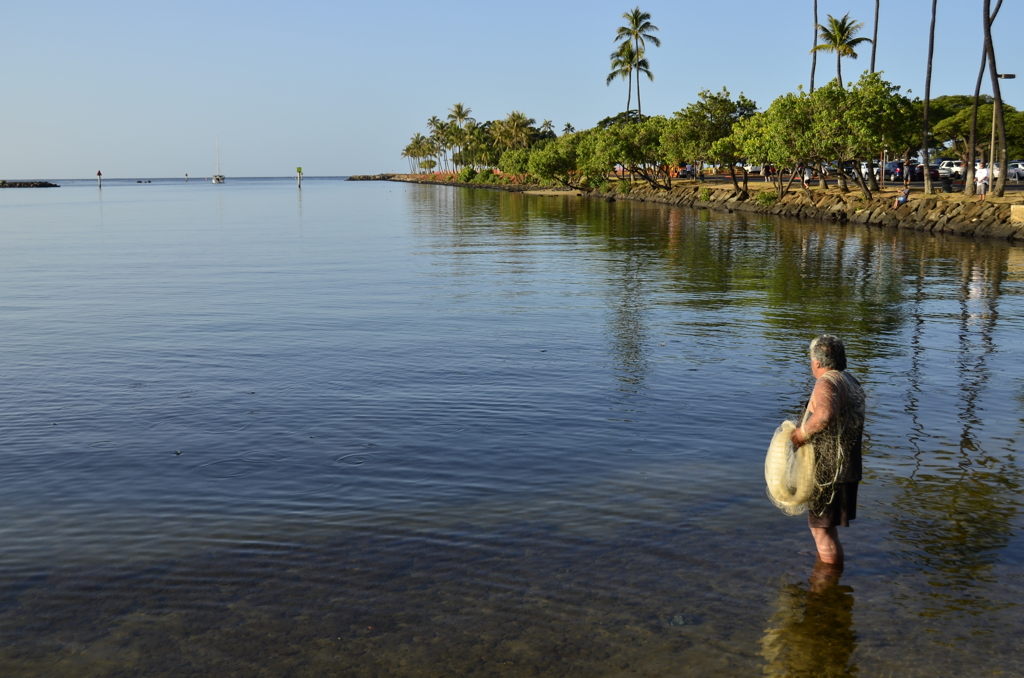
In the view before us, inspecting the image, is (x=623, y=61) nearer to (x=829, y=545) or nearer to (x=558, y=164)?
(x=558, y=164)

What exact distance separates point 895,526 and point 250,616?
4.78m

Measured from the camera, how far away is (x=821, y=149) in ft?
166

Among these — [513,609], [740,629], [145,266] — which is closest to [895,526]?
[740,629]

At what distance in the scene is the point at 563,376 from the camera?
12703 millimetres

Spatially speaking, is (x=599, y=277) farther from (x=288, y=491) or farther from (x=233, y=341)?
(x=288, y=491)

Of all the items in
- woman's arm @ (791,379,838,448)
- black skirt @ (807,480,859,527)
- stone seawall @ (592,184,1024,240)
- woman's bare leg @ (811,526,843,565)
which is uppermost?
stone seawall @ (592,184,1024,240)

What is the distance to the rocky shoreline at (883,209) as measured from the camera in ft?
125

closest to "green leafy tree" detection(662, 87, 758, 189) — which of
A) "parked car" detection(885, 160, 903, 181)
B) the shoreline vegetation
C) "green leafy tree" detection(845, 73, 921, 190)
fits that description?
the shoreline vegetation

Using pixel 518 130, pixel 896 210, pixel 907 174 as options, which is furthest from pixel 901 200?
pixel 518 130

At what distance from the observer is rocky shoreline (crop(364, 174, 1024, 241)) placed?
125 ft

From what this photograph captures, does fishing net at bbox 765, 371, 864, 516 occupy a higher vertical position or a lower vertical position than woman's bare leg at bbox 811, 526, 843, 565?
higher

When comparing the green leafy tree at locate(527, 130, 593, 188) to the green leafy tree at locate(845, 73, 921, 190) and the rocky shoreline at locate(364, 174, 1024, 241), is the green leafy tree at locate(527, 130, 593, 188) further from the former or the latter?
the green leafy tree at locate(845, 73, 921, 190)

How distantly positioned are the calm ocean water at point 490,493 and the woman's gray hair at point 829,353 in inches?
59.3

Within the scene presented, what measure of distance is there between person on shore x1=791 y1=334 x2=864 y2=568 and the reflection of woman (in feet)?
1.51
